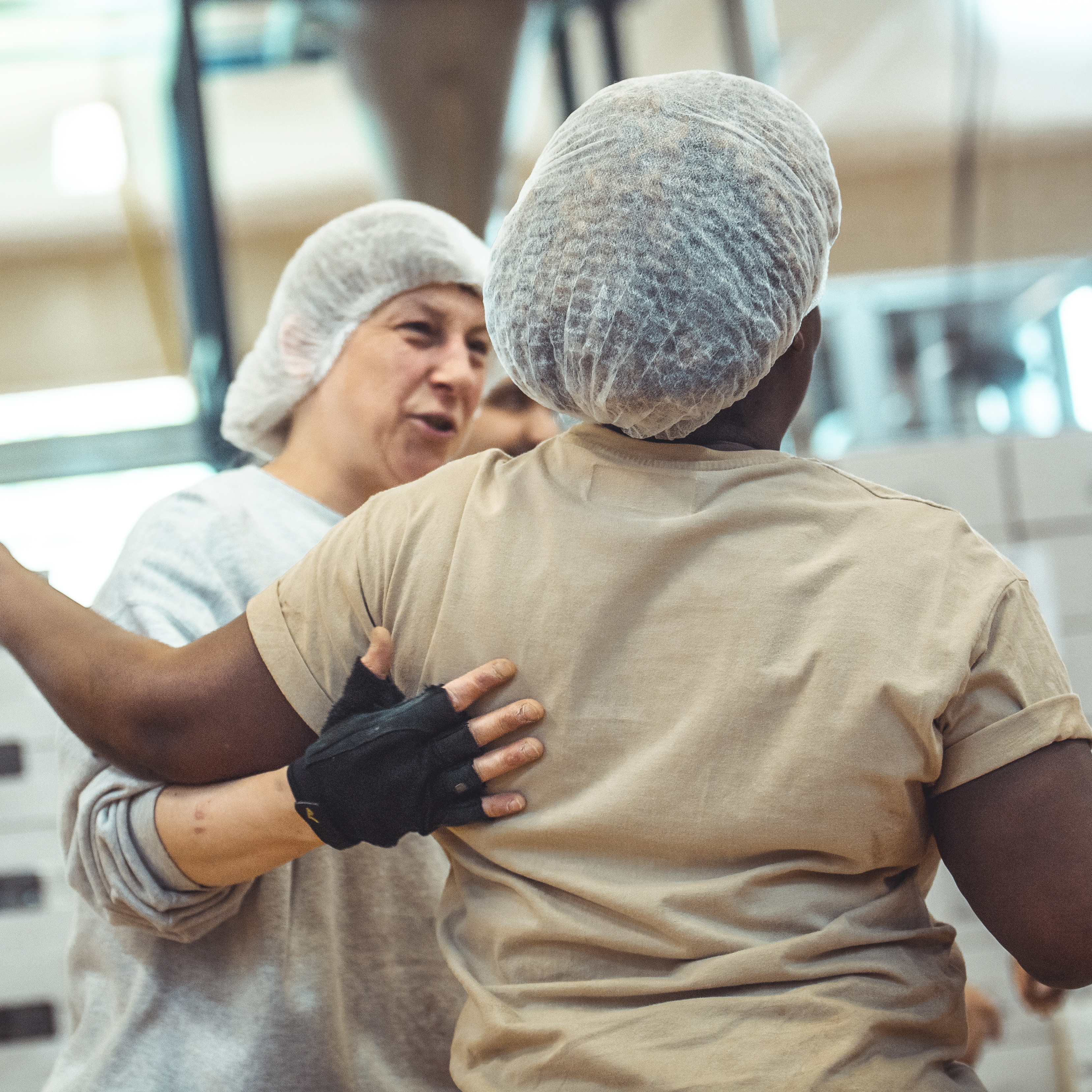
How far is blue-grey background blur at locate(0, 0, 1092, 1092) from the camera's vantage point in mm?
2504

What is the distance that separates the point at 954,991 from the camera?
2.56ft

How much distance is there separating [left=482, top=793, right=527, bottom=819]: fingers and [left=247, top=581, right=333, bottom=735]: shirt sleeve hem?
0.14m

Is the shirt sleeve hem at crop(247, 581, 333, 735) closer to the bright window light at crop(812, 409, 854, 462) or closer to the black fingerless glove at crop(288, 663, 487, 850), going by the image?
the black fingerless glove at crop(288, 663, 487, 850)

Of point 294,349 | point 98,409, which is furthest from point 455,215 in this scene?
point 98,409

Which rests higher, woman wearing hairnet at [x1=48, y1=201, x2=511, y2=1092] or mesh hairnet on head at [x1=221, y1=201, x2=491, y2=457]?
mesh hairnet on head at [x1=221, y1=201, x2=491, y2=457]

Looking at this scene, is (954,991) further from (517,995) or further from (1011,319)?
(1011,319)

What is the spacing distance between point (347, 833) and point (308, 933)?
12.9 inches

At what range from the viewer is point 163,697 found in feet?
2.72

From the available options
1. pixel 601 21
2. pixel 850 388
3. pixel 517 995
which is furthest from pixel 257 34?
pixel 517 995

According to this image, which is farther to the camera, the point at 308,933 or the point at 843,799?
the point at 308,933

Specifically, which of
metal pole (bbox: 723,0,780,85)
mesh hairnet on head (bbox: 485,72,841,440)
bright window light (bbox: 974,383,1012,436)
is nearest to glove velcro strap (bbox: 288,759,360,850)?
mesh hairnet on head (bbox: 485,72,841,440)

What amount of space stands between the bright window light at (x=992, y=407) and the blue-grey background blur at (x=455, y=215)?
0.04 ft

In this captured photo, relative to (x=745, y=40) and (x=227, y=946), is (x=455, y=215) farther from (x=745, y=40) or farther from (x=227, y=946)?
(x=227, y=946)

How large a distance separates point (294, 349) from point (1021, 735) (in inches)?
38.5
